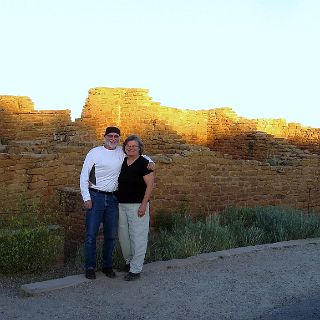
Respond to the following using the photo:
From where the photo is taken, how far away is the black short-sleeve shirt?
627cm

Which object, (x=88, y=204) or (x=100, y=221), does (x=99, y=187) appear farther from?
(x=100, y=221)

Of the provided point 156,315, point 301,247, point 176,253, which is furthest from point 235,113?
point 156,315

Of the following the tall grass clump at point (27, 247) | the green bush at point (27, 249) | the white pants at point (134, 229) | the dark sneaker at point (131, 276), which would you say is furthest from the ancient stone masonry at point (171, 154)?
the dark sneaker at point (131, 276)

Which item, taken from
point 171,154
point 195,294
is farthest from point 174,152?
point 195,294

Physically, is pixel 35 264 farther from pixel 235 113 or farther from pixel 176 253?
pixel 235 113

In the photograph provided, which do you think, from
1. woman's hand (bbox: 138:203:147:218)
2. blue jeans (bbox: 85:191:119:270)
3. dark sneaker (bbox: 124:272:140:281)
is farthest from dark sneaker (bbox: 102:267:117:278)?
woman's hand (bbox: 138:203:147:218)

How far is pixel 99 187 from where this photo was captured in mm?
6227

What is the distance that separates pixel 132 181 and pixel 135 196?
186 mm

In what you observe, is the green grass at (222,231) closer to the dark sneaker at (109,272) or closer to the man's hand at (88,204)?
the dark sneaker at (109,272)

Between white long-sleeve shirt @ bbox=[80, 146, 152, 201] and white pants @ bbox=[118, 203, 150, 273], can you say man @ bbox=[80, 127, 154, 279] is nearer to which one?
white long-sleeve shirt @ bbox=[80, 146, 152, 201]

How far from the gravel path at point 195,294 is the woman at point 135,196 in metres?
0.33

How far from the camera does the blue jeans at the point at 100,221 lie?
6223 millimetres

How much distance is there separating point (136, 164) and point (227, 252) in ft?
7.37

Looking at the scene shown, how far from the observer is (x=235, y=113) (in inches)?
744
